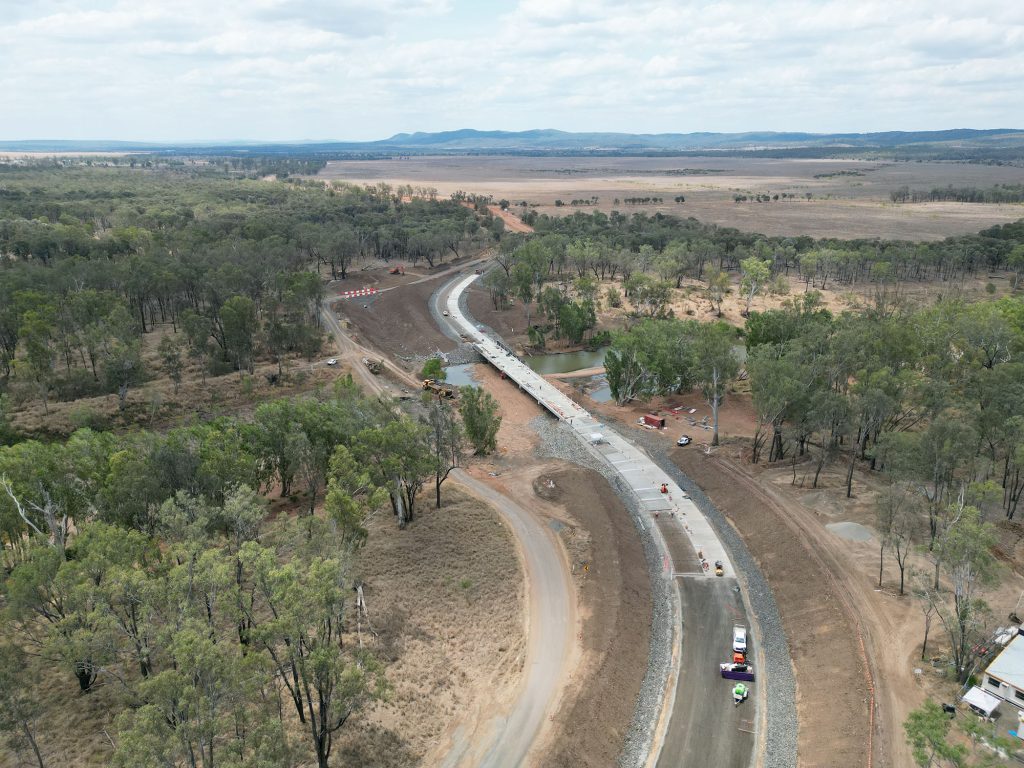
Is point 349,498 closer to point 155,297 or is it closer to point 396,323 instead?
point 155,297

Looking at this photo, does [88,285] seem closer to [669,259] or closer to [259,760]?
[259,760]

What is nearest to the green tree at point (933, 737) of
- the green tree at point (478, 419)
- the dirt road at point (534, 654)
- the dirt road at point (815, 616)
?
the dirt road at point (815, 616)

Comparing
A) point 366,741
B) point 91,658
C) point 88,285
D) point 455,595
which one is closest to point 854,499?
Result: point 455,595

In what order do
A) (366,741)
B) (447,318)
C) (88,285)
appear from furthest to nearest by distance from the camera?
(447,318) → (88,285) → (366,741)

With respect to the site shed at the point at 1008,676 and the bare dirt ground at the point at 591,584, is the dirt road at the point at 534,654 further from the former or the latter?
the site shed at the point at 1008,676

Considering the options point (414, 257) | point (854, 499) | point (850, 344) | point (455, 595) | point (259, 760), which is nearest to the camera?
point (259, 760)

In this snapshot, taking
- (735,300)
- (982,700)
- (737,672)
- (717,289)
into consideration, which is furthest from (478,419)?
(735,300)
